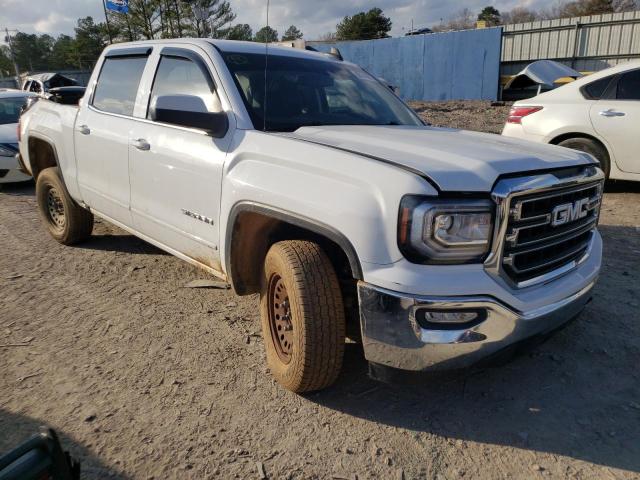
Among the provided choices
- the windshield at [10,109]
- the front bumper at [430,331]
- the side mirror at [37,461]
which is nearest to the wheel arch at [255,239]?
A: the front bumper at [430,331]

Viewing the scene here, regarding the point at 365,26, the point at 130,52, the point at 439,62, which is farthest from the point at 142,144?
the point at 365,26

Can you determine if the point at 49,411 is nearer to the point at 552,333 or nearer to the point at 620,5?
the point at 552,333

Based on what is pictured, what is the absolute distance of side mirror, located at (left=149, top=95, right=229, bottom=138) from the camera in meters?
2.82

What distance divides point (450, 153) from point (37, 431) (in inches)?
94.5

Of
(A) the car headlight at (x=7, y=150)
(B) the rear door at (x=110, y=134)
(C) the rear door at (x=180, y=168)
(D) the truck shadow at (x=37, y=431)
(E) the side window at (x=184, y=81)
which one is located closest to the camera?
(D) the truck shadow at (x=37, y=431)

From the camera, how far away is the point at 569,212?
250 cm

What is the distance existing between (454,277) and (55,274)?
375cm

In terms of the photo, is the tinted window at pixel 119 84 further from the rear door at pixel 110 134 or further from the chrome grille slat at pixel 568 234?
the chrome grille slat at pixel 568 234

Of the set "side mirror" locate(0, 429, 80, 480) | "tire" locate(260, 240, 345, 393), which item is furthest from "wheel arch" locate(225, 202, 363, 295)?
"side mirror" locate(0, 429, 80, 480)

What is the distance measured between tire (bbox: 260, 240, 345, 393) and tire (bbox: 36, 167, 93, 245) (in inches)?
125

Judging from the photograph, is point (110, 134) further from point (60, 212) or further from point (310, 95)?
point (60, 212)

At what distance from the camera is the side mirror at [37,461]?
146 centimetres

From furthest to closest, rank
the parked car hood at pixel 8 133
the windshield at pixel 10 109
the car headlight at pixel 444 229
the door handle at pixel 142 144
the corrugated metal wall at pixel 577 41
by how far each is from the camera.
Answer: the corrugated metal wall at pixel 577 41, the windshield at pixel 10 109, the parked car hood at pixel 8 133, the door handle at pixel 142 144, the car headlight at pixel 444 229

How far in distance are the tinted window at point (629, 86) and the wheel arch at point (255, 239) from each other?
5387 mm
